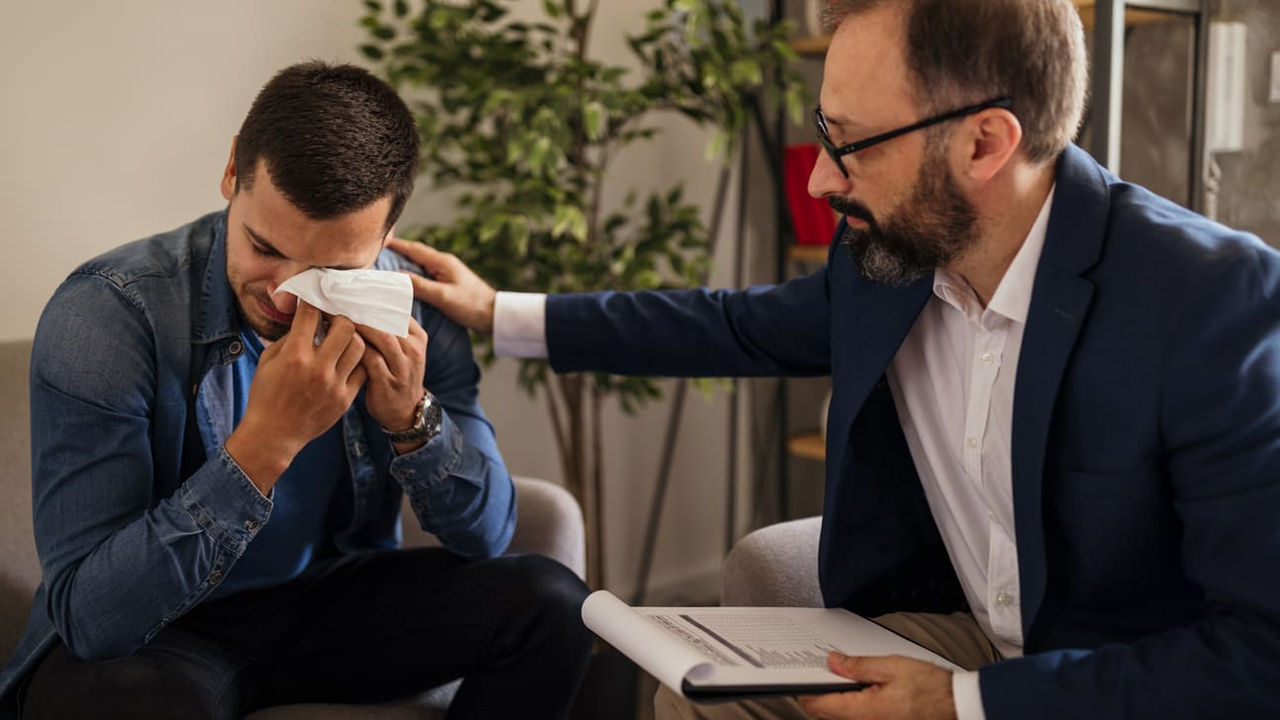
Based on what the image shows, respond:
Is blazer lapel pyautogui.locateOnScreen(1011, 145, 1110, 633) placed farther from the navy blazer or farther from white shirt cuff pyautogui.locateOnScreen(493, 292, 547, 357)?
white shirt cuff pyautogui.locateOnScreen(493, 292, 547, 357)

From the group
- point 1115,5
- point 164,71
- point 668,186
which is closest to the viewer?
point 1115,5

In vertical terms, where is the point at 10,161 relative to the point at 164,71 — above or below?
below

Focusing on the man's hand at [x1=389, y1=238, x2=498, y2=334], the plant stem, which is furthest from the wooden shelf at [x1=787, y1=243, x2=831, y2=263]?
the man's hand at [x1=389, y1=238, x2=498, y2=334]

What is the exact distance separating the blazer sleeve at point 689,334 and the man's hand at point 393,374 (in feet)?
1.02

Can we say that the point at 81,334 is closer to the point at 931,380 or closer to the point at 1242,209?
the point at 931,380

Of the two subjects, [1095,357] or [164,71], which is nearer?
[1095,357]

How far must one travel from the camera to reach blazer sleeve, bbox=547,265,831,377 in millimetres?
1613

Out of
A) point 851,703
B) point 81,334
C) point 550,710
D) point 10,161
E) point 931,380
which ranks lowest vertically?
point 550,710

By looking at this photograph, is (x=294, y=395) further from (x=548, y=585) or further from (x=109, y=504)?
(x=548, y=585)

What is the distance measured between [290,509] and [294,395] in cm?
24

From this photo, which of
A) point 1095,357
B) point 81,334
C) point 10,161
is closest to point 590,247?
point 10,161

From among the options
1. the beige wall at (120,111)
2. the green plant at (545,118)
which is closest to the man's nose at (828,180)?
the green plant at (545,118)

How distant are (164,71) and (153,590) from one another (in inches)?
43.8

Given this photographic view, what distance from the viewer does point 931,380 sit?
1390 mm
